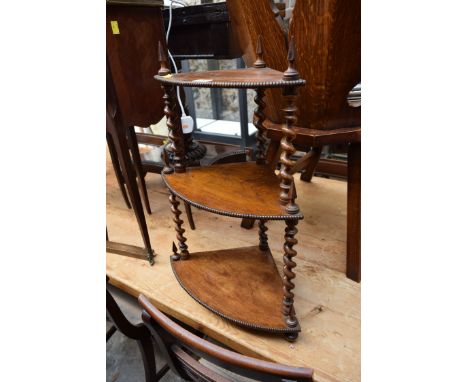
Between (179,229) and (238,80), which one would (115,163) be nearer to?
(179,229)

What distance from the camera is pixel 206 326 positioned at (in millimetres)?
954

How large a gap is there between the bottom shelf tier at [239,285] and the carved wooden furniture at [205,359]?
6.3 inches

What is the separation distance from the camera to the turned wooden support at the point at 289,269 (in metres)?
0.75

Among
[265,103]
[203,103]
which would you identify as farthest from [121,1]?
[203,103]

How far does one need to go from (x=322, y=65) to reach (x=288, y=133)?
279 millimetres

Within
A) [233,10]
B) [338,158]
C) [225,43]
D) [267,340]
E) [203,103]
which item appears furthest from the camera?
[203,103]

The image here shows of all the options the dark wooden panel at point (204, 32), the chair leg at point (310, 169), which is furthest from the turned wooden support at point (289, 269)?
the dark wooden panel at point (204, 32)

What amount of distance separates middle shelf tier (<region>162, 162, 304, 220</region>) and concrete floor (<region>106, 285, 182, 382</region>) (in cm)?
60

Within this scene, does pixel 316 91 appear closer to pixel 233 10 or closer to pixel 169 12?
pixel 233 10

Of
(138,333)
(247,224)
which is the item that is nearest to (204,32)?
(247,224)

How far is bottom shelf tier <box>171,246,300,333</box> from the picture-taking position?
2.88 ft

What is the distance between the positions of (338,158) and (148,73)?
1233 mm

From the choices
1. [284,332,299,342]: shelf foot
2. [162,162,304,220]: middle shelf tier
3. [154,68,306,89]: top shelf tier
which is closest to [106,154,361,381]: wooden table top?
[284,332,299,342]: shelf foot

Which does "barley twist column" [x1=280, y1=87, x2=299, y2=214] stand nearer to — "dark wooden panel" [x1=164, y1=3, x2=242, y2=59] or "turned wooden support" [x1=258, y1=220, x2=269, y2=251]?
"turned wooden support" [x1=258, y1=220, x2=269, y2=251]
